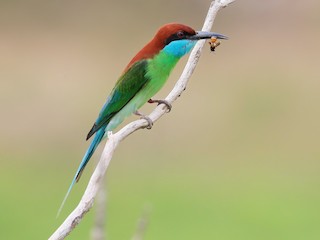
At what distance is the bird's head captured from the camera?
2.65m

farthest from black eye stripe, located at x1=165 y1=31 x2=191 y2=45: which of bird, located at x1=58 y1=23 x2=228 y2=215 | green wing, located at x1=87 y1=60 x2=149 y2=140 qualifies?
green wing, located at x1=87 y1=60 x2=149 y2=140

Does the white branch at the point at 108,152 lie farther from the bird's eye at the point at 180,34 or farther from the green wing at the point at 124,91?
the green wing at the point at 124,91

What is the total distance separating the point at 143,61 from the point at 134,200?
20.9 feet

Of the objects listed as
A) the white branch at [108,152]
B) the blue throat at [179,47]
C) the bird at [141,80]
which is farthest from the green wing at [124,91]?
the white branch at [108,152]

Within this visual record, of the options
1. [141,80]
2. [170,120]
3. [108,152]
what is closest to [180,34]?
[141,80]

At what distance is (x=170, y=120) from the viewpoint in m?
10.1

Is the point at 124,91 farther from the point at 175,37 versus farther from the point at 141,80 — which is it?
the point at 175,37

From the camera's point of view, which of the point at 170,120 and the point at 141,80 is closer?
the point at 141,80

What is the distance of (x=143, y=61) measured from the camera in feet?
9.72

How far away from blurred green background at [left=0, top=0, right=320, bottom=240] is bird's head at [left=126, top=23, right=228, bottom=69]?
4.81m

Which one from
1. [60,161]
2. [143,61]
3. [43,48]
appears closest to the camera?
[143,61]

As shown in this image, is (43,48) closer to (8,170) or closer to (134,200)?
(8,170)

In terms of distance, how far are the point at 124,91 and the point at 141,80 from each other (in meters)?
0.05

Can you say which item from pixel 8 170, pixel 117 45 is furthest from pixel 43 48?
pixel 8 170
